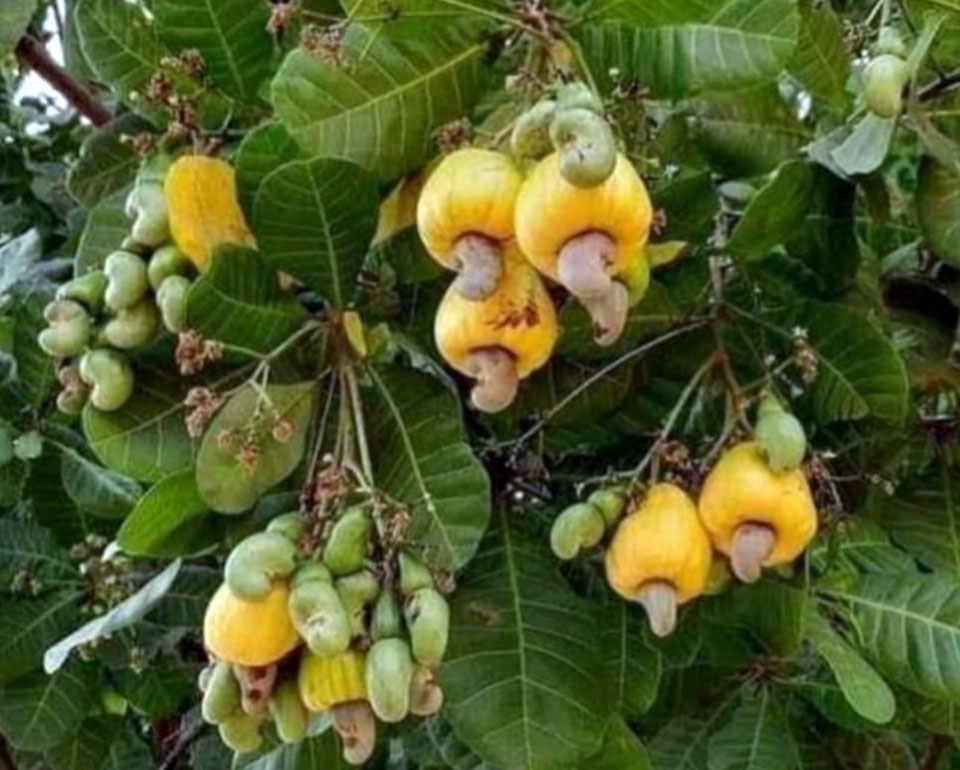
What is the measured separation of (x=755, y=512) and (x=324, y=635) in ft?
0.75

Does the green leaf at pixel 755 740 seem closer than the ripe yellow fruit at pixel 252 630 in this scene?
No

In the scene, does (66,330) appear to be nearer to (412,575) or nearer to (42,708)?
(412,575)

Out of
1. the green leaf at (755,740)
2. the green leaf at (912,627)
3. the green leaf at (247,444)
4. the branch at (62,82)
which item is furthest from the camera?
the branch at (62,82)

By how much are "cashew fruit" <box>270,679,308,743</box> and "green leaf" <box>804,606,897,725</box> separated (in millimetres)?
311

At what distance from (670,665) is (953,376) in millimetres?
254

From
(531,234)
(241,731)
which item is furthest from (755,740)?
(531,234)

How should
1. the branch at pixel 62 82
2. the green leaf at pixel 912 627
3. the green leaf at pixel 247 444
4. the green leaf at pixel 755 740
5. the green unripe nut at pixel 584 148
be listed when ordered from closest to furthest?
1. the green unripe nut at pixel 584 148
2. the green leaf at pixel 247 444
3. the green leaf at pixel 912 627
4. the green leaf at pixel 755 740
5. the branch at pixel 62 82

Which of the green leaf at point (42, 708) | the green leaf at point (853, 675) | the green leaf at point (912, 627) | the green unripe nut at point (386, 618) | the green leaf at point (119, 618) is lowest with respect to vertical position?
the green leaf at point (42, 708)

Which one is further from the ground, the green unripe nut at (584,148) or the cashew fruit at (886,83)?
the green unripe nut at (584,148)

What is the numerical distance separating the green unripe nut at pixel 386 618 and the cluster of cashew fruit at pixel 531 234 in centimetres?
10

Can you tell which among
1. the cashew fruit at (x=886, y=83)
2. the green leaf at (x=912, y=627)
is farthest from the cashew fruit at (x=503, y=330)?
the green leaf at (x=912, y=627)

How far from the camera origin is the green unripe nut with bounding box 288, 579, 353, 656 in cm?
74

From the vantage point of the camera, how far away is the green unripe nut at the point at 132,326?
2.90 feet

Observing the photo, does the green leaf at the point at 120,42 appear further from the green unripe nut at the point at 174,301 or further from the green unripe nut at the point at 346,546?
the green unripe nut at the point at 346,546
